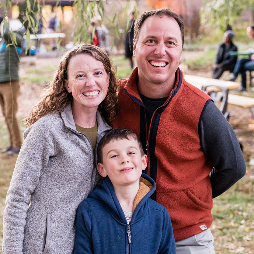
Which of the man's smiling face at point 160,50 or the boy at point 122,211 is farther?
the man's smiling face at point 160,50

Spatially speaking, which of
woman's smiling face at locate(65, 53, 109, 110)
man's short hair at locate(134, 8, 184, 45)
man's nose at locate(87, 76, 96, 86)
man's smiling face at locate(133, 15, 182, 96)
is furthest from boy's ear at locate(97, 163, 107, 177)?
man's short hair at locate(134, 8, 184, 45)

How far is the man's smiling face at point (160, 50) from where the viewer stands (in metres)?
2.01

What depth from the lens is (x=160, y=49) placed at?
2000 millimetres

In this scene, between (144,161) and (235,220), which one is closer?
(144,161)

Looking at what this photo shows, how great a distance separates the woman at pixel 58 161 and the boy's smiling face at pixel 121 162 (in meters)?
0.09

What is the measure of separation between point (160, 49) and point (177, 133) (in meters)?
0.49

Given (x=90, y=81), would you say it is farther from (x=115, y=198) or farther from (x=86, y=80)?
(x=115, y=198)

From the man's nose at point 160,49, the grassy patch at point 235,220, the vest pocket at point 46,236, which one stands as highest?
the man's nose at point 160,49

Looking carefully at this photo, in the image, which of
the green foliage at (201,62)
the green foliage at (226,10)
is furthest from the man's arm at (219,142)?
the green foliage at (201,62)

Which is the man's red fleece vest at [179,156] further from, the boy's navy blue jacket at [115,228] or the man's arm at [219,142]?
the boy's navy blue jacket at [115,228]

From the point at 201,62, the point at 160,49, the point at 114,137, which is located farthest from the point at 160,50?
the point at 201,62

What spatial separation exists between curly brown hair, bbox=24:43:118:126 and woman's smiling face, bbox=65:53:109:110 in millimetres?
35

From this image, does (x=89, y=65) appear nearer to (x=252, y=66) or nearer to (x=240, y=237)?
(x=240, y=237)

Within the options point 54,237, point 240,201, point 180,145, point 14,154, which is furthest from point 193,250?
point 14,154
